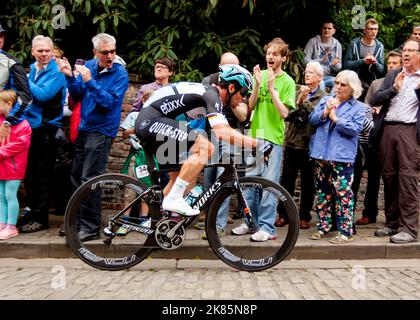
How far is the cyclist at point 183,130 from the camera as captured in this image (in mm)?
A: 5918

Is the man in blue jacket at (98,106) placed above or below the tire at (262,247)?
above

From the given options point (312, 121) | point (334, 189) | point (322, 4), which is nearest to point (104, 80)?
point (312, 121)

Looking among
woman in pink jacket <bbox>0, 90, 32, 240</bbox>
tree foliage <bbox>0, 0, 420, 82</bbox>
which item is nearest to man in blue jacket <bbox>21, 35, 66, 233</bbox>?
woman in pink jacket <bbox>0, 90, 32, 240</bbox>

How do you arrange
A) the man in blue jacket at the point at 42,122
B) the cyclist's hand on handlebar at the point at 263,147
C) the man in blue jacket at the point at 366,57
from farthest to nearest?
the man in blue jacket at the point at 366,57
the man in blue jacket at the point at 42,122
the cyclist's hand on handlebar at the point at 263,147

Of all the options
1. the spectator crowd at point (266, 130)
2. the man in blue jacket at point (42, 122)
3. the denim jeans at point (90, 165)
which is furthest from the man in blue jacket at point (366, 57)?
the man in blue jacket at point (42, 122)

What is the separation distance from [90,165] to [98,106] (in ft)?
2.17

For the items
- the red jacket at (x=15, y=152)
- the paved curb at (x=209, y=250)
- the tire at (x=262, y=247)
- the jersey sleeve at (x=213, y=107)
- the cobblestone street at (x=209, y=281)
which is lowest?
the cobblestone street at (x=209, y=281)

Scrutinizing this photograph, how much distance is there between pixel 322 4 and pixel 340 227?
14.1 feet

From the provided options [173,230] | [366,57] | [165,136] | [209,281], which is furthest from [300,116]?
[209,281]

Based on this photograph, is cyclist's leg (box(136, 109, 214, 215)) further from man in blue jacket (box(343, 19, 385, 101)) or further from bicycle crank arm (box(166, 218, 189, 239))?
man in blue jacket (box(343, 19, 385, 101))

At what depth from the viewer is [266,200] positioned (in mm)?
6668

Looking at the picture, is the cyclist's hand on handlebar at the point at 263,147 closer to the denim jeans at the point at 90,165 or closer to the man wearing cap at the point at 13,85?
the denim jeans at the point at 90,165

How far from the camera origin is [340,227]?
7.11 meters

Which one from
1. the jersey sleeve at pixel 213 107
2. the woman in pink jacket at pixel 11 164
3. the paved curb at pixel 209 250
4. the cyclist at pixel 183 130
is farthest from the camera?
the woman in pink jacket at pixel 11 164
